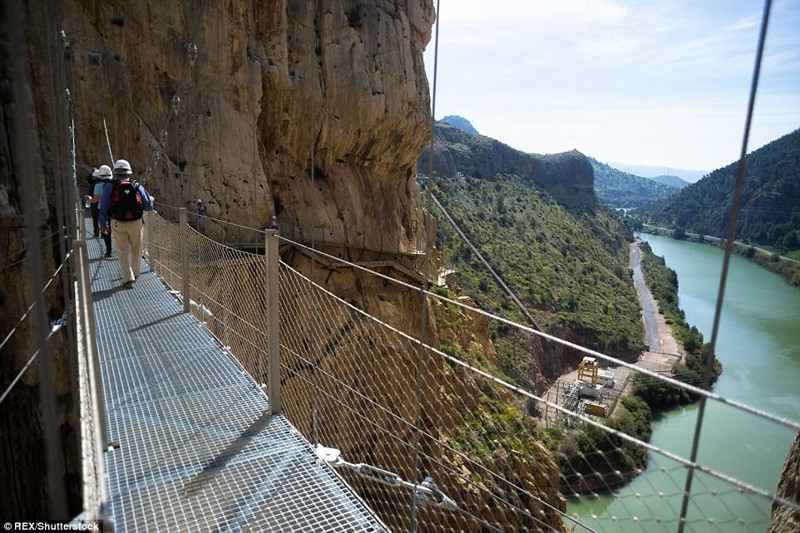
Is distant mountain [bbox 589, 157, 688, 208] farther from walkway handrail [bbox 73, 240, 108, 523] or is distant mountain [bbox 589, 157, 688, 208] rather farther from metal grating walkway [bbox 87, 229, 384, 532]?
walkway handrail [bbox 73, 240, 108, 523]

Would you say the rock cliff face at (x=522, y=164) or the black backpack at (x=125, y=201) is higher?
the rock cliff face at (x=522, y=164)

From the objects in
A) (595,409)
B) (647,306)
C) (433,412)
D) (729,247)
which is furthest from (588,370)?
(729,247)

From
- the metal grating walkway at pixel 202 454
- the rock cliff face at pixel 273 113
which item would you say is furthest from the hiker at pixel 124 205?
the rock cliff face at pixel 273 113

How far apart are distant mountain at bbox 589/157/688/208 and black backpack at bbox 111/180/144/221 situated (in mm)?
118513

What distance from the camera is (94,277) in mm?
4984

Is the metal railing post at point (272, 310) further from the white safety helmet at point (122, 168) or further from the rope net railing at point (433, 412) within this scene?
the white safety helmet at point (122, 168)

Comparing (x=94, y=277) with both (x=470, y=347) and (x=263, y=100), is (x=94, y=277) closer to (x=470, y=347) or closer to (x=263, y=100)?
(x=263, y=100)

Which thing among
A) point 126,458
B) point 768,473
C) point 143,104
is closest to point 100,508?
point 126,458

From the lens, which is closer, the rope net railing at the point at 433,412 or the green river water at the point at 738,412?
the rope net railing at the point at 433,412

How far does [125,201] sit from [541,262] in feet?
106

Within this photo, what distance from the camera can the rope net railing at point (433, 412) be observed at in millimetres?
1585

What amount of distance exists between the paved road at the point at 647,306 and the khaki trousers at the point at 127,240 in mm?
29442

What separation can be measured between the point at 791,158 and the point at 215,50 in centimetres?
1401

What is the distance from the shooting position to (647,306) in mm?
35875
